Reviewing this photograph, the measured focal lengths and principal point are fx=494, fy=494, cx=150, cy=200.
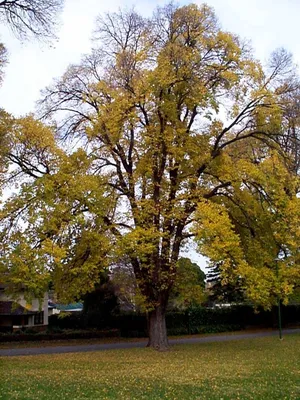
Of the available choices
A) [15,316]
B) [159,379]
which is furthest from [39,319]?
[159,379]

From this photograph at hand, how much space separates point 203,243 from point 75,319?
2282 centimetres

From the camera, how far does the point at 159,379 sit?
12.0 metres

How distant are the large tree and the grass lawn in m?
3.56

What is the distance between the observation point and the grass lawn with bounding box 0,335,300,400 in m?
9.68

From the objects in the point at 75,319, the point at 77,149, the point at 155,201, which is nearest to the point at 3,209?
the point at 77,149

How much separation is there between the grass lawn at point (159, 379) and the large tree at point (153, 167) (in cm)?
356

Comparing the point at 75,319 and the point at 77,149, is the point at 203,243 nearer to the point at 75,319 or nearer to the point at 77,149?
the point at 77,149

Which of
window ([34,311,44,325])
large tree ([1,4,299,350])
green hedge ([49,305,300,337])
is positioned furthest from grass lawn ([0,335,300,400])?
window ([34,311,44,325])

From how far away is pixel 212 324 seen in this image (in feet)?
136

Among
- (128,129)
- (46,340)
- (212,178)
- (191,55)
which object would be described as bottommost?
(46,340)

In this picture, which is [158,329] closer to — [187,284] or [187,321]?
[187,284]

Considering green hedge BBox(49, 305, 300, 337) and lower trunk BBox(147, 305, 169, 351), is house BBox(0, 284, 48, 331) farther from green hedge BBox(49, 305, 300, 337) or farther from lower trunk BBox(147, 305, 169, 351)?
lower trunk BBox(147, 305, 169, 351)

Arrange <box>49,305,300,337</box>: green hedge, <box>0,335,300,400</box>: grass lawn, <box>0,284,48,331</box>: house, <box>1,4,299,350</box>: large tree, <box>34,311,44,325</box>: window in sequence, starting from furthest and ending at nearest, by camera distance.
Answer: <box>34,311,44,325</box>: window, <box>0,284,48,331</box>: house, <box>49,305,300,337</box>: green hedge, <box>1,4,299,350</box>: large tree, <box>0,335,300,400</box>: grass lawn

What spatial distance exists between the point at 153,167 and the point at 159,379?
11.0 m
